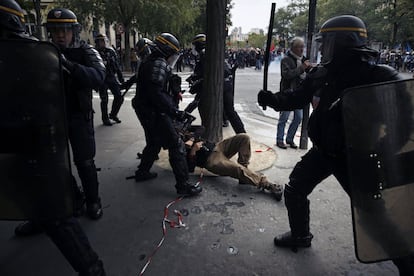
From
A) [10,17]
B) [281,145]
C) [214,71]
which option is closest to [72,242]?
[10,17]

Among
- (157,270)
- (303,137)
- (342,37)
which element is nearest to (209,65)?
(303,137)

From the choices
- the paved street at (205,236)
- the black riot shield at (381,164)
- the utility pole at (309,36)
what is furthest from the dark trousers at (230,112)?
the black riot shield at (381,164)

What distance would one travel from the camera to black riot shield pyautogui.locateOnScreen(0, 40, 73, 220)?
1.67m

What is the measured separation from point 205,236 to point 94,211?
114cm

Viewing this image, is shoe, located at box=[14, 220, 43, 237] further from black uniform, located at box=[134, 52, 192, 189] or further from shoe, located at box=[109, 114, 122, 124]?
shoe, located at box=[109, 114, 122, 124]

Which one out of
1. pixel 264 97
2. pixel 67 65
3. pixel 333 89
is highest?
pixel 67 65

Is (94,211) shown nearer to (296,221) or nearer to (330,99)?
(296,221)

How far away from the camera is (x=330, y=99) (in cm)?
221

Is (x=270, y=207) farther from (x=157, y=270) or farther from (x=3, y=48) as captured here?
(x=3, y=48)

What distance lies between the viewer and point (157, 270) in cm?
243

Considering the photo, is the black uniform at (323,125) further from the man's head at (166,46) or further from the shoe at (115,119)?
the shoe at (115,119)

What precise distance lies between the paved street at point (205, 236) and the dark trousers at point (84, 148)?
33cm

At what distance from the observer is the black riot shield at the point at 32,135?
167 centimetres

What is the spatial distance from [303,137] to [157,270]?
374 cm
